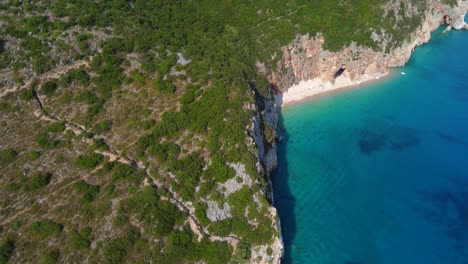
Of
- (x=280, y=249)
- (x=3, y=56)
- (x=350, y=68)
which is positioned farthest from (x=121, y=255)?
(x=350, y=68)

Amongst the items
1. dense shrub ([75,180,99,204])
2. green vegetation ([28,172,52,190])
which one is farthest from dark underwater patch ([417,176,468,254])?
green vegetation ([28,172,52,190])

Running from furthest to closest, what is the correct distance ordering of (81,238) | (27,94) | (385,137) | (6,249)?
(385,137) < (27,94) < (81,238) < (6,249)

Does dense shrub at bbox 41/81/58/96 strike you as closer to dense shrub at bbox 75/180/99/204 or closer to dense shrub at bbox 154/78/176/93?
dense shrub at bbox 154/78/176/93

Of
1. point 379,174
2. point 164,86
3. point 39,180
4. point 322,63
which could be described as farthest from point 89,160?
point 322,63

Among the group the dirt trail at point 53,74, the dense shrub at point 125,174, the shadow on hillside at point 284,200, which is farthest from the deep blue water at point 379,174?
the dirt trail at point 53,74

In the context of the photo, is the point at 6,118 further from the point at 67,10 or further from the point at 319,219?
the point at 319,219

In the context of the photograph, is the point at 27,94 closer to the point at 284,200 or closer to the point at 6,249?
the point at 6,249

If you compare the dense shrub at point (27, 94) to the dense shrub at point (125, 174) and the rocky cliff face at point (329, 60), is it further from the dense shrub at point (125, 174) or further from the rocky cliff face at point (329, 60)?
the rocky cliff face at point (329, 60)
